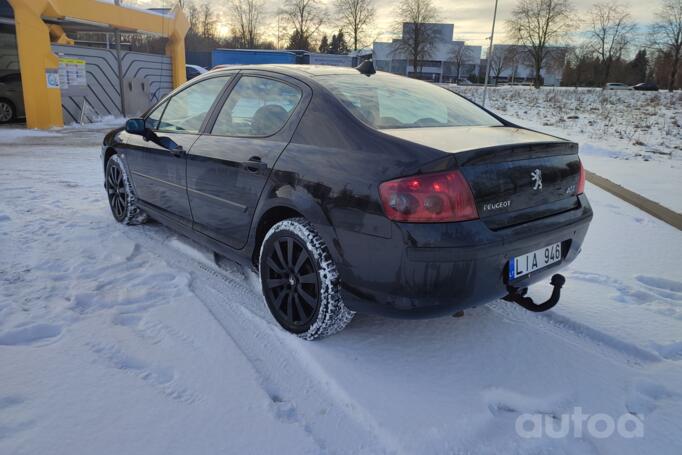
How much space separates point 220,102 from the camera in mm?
3451

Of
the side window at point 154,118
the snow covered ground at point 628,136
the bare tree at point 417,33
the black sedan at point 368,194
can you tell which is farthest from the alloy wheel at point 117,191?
the bare tree at point 417,33

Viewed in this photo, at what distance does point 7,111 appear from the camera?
43.2 feet

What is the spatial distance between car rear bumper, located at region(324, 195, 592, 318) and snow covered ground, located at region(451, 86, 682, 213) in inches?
174

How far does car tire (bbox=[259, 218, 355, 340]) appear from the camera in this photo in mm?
2518

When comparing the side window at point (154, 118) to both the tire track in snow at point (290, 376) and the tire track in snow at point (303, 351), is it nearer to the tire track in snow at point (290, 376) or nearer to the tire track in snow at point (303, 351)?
the tire track in snow at point (303, 351)

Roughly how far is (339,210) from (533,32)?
195ft

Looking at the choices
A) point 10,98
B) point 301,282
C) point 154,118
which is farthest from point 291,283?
point 10,98

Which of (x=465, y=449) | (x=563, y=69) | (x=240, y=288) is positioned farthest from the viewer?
(x=563, y=69)

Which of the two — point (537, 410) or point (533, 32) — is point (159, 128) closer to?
point (537, 410)

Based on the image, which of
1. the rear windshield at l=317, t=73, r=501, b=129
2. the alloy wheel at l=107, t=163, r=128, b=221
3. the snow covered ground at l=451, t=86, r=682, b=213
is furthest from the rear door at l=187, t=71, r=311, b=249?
the snow covered ground at l=451, t=86, r=682, b=213

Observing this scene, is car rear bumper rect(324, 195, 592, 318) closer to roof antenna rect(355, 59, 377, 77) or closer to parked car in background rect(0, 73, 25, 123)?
roof antenna rect(355, 59, 377, 77)

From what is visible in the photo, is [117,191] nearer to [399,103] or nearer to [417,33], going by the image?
[399,103]

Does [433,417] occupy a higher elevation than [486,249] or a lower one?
lower

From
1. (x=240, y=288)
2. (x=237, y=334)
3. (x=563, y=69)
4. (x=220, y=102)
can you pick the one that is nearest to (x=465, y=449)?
(x=237, y=334)
